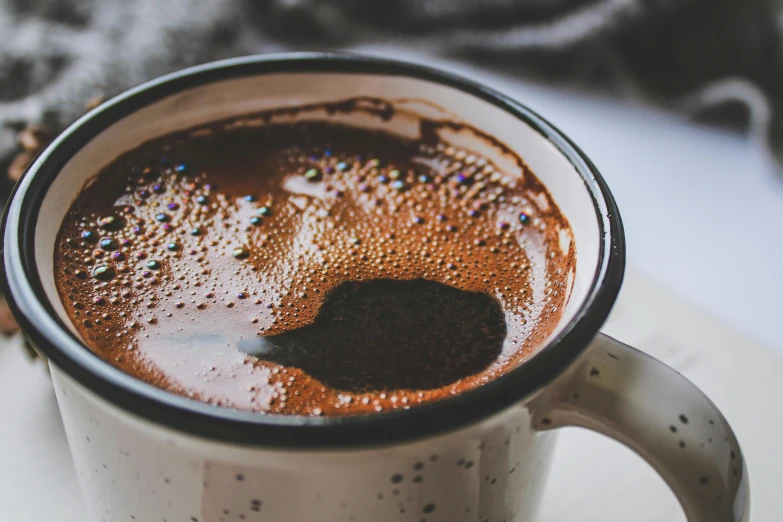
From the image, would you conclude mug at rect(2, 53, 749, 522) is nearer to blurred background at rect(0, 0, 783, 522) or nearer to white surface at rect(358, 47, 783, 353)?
blurred background at rect(0, 0, 783, 522)

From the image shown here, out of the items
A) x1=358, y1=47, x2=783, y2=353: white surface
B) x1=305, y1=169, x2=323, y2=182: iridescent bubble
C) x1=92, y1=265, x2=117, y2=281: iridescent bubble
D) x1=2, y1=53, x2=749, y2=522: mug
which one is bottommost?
x1=2, y1=53, x2=749, y2=522: mug

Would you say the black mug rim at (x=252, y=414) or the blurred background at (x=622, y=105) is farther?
the blurred background at (x=622, y=105)

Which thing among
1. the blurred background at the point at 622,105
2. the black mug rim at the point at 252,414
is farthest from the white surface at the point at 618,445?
the black mug rim at the point at 252,414

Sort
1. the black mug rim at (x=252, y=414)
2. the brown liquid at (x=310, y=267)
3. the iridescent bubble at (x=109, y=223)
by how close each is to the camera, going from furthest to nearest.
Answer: the iridescent bubble at (x=109, y=223), the brown liquid at (x=310, y=267), the black mug rim at (x=252, y=414)

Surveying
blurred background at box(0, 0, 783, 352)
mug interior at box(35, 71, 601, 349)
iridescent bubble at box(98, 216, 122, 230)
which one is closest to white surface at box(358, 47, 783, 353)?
blurred background at box(0, 0, 783, 352)

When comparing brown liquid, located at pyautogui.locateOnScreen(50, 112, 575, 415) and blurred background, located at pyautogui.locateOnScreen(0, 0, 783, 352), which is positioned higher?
blurred background, located at pyautogui.locateOnScreen(0, 0, 783, 352)

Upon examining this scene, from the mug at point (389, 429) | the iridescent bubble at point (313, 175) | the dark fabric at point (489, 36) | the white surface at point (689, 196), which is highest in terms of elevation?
the dark fabric at point (489, 36)

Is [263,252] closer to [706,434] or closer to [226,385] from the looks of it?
[226,385]

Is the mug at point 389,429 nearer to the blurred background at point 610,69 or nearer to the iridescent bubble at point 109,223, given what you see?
the iridescent bubble at point 109,223
